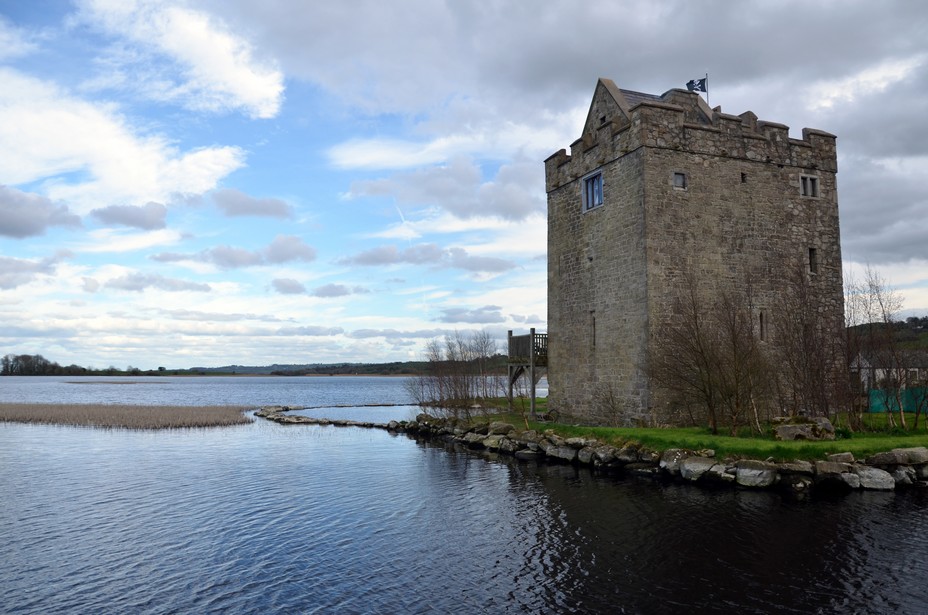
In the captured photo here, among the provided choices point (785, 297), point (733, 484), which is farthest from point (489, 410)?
point (733, 484)

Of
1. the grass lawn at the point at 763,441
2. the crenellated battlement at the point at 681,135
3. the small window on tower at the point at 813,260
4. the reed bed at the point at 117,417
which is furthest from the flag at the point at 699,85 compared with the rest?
the reed bed at the point at 117,417

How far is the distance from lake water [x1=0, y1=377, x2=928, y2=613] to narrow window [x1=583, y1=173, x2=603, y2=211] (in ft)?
41.2

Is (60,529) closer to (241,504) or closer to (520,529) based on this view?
(241,504)

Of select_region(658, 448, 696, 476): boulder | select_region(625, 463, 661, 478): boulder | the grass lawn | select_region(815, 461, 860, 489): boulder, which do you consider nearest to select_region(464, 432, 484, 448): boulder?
the grass lawn

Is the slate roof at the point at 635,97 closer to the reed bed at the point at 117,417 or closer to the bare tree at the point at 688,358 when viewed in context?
the bare tree at the point at 688,358

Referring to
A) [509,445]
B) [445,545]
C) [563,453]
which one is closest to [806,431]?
[563,453]

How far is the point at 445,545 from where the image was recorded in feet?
48.6

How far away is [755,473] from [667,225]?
10904mm

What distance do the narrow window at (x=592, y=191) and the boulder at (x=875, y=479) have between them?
15.1m

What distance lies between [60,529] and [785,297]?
28.0 meters

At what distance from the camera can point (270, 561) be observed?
13711mm

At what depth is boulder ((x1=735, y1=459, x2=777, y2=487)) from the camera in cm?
1892

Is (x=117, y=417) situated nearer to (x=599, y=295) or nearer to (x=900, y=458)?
(x=599, y=295)

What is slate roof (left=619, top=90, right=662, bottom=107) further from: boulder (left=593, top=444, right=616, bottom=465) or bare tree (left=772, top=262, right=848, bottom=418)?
boulder (left=593, top=444, right=616, bottom=465)
